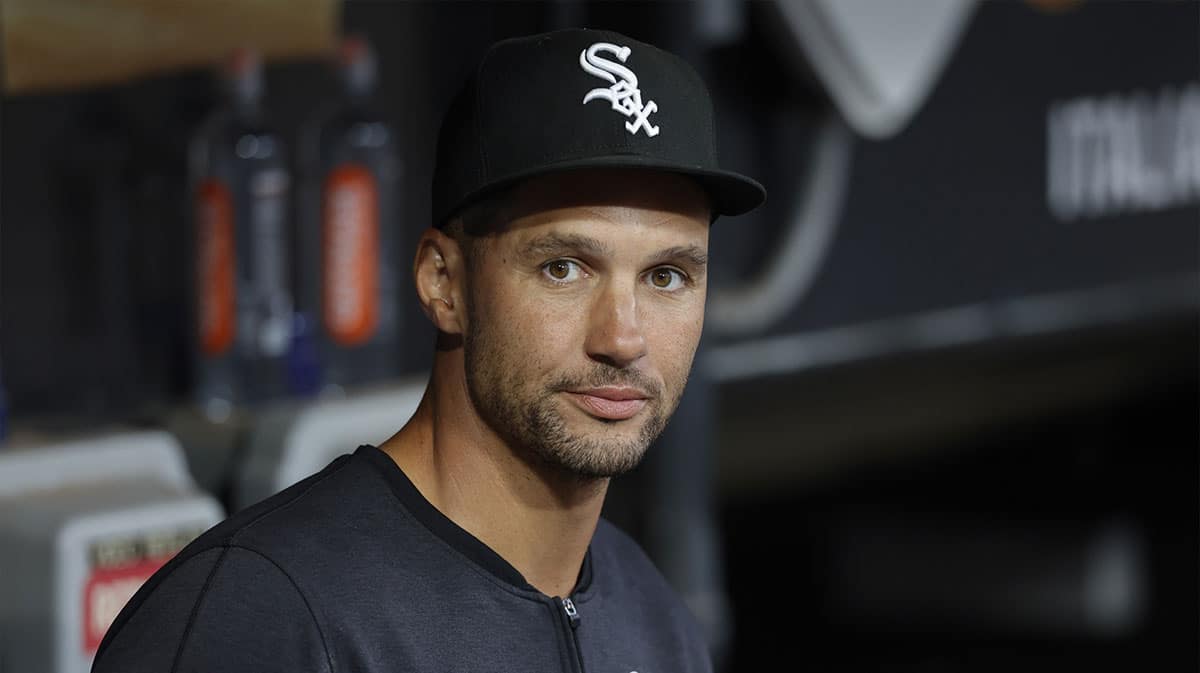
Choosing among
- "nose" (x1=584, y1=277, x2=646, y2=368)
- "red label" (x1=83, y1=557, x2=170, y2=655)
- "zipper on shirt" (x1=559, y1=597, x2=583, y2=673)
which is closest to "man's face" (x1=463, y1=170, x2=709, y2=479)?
"nose" (x1=584, y1=277, x2=646, y2=368)

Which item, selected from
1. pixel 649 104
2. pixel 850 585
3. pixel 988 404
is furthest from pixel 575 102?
pixel 850 585

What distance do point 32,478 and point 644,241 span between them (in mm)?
845

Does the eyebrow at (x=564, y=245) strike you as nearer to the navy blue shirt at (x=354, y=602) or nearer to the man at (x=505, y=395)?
the man at (x=505, y=395)

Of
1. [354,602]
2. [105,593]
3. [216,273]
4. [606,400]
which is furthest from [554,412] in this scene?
[216,273]

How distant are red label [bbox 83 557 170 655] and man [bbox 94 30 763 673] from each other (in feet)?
1.80

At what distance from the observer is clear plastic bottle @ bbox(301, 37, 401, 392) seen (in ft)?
7.04

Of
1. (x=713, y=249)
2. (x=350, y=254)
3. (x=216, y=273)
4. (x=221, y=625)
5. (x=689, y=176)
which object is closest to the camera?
(x=221, y=625)

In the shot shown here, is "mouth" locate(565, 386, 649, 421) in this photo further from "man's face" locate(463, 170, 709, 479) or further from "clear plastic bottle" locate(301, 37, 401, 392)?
"clear plastic bottle" locate(301, 37, 401, 392)

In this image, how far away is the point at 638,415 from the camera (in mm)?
1125

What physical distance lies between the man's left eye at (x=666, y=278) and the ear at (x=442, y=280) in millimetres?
116

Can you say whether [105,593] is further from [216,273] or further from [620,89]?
[620,89]

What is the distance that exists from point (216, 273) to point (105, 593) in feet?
1.60

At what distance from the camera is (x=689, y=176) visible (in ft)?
3.73

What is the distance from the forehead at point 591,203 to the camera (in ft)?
3.62
